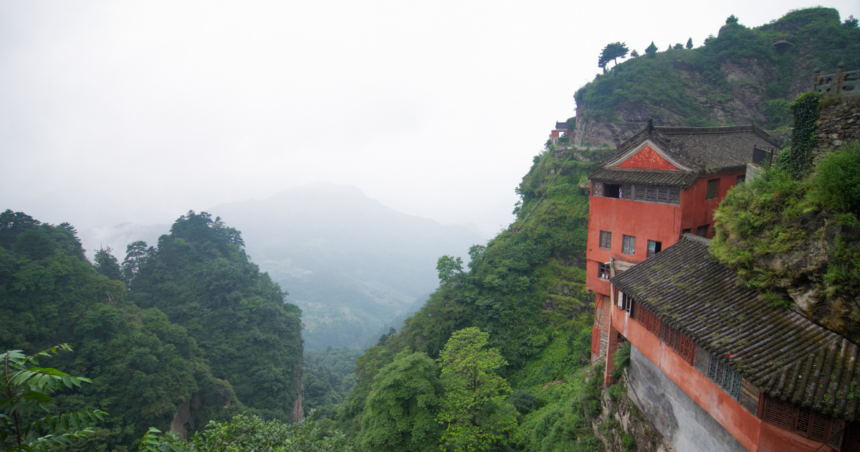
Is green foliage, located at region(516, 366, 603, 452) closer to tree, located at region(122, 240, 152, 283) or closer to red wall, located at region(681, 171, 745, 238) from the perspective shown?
red wall, located at region(681, 171, 745, 238)

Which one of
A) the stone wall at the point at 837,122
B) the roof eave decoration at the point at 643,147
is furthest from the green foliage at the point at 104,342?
the stone wall at the point at 837,122

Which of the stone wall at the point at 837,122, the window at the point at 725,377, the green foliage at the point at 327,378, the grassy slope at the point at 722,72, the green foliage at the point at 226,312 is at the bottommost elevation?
the green foliage at the point at 327,378

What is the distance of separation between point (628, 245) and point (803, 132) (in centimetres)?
728

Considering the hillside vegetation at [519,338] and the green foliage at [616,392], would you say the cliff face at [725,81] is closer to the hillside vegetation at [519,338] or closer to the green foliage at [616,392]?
the hillside vegetation at [519,338]

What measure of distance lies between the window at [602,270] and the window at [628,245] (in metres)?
1.14

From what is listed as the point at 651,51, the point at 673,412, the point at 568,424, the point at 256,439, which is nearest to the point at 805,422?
the point at 673,412

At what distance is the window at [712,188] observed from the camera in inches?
572

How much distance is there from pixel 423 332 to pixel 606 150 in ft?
70.6

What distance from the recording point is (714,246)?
385 inches

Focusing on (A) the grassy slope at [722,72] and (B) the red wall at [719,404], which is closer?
(B) the red wall at [719,404]

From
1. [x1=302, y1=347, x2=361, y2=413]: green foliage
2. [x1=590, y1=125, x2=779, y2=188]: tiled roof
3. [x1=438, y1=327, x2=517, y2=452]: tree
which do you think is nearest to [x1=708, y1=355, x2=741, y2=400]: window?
[x1=590, y1=125, x2=779, y2=188]: tiled roof

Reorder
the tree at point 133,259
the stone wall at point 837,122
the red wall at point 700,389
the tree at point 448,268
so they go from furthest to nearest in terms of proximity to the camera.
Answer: the tree at point 133,259 < the tree at point 448,268 < the stone wall at point 837,122 < the red wall at point 700,389

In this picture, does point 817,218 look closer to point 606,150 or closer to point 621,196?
point 621,196

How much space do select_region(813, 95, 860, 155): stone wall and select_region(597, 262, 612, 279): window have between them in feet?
28.8
